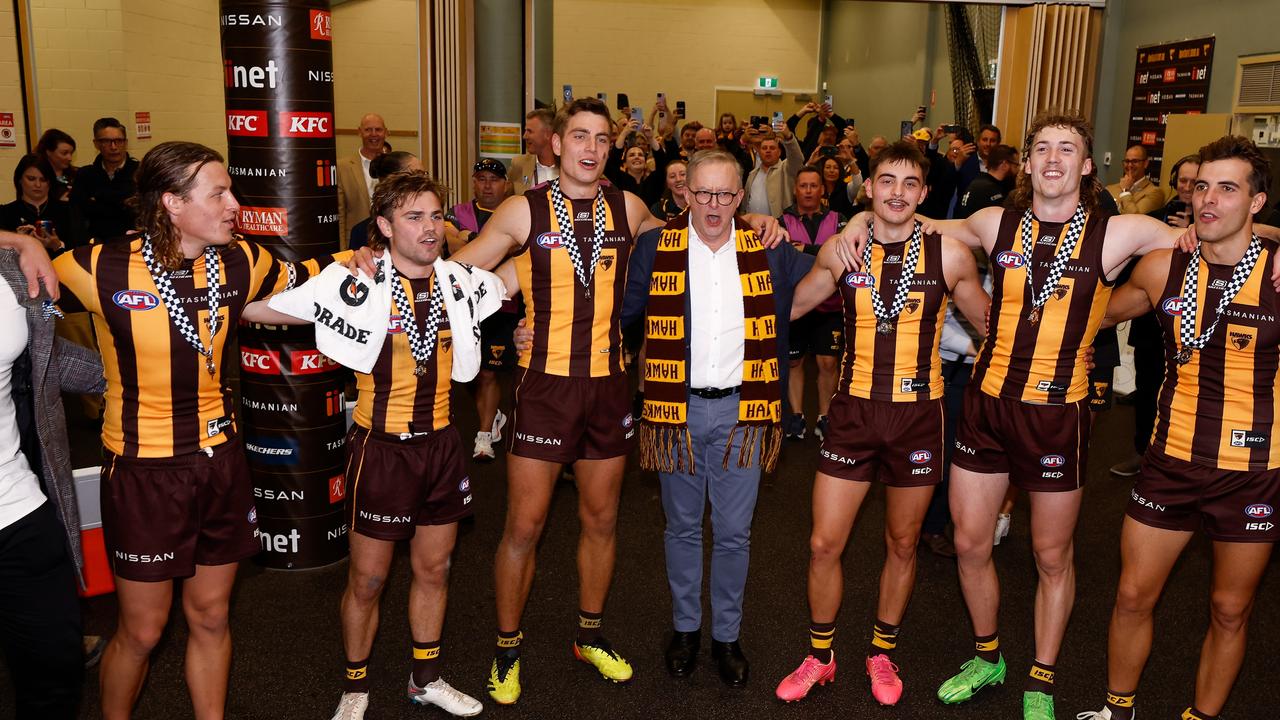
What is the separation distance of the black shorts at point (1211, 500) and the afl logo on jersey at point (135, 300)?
8.86ft

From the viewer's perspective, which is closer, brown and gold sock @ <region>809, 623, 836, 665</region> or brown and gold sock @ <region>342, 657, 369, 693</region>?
brown and gold sock @ <region>342, 657, 369, 693</region>

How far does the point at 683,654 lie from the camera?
3.45m

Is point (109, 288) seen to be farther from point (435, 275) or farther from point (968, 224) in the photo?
point (968, 224)

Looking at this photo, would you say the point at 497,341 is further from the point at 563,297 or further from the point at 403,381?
the point at 403,381

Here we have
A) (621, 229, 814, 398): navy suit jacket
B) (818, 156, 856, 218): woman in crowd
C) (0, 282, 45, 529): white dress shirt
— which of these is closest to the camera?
(0, 282, 45, 529): white dress shirt

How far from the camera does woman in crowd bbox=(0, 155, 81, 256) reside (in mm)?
6348

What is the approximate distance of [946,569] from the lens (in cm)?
441

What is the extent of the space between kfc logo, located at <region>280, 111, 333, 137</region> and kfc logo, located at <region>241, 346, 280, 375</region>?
85 cm

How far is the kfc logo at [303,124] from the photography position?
396 centimetres

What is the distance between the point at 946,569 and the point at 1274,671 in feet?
4.10

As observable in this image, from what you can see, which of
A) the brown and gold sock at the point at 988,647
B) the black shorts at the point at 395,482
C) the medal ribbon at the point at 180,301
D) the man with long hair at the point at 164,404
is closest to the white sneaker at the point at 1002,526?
the brown and gold sock at the point at 988,647

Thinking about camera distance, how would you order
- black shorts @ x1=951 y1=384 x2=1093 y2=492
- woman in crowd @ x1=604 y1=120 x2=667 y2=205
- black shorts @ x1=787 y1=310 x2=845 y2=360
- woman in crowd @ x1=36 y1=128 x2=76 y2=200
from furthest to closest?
woman in crowd @ x1=604 y1=120 x2=667 y2=205, woman in crowd @ x1=36 y1=128 x2=76 y2=200, black shorts @ x1=787 y1=310 x2=845 y2=360, black shorts @ x1=951 y1=384 x2=1093 y2=492

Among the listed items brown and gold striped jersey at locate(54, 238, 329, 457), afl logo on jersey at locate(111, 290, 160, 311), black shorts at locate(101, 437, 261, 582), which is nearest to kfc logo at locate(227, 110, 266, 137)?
brown and gold striped jersey at locate(54, 238, 329, 457)

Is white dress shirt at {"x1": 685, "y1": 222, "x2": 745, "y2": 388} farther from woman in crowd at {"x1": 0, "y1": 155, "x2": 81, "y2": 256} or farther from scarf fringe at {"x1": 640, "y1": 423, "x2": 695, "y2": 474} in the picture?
woman in crowd at {"x1": 0, "y1": 155, "x2": 81, "y2": 256}
